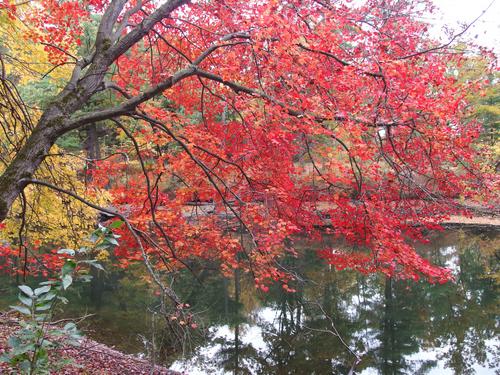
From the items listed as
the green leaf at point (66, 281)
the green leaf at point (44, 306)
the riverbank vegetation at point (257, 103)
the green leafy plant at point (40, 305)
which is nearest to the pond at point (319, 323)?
the riverbank vegetation at point (257, 103)

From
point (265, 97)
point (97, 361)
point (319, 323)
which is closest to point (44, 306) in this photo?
point (265, 97)

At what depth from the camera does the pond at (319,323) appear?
26.9 feet

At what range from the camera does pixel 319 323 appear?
33.7ft

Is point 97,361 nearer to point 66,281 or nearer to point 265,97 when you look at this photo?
point 265,97

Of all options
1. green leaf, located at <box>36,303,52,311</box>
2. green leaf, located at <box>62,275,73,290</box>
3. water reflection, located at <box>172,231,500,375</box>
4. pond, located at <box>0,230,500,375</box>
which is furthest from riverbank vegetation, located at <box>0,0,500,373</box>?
pond, located at <box>0,230,500,375</box>

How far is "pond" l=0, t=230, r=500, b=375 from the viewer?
26.9ft

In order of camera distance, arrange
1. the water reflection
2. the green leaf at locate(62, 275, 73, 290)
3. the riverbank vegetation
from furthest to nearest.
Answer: the water reflection
the riverbank vegetation
the green leaf at locate(62, 275, 73, 290)

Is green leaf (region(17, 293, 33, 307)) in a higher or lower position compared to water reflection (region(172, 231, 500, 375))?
lower

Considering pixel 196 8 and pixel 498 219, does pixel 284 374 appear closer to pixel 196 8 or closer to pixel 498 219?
pixel 196 8

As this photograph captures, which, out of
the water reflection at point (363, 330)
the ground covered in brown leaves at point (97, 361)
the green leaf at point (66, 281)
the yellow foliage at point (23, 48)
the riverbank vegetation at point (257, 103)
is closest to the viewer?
the green leaf at point (66, 281)

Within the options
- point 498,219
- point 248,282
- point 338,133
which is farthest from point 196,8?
point 498,219

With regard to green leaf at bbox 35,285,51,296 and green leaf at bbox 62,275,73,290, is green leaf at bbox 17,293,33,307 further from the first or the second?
green leaf at bbox 62,275,73,290

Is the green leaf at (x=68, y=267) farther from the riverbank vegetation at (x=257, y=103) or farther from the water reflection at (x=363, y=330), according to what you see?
the water reflection at (x=363, y=330)

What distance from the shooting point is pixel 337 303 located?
38.4 ft
